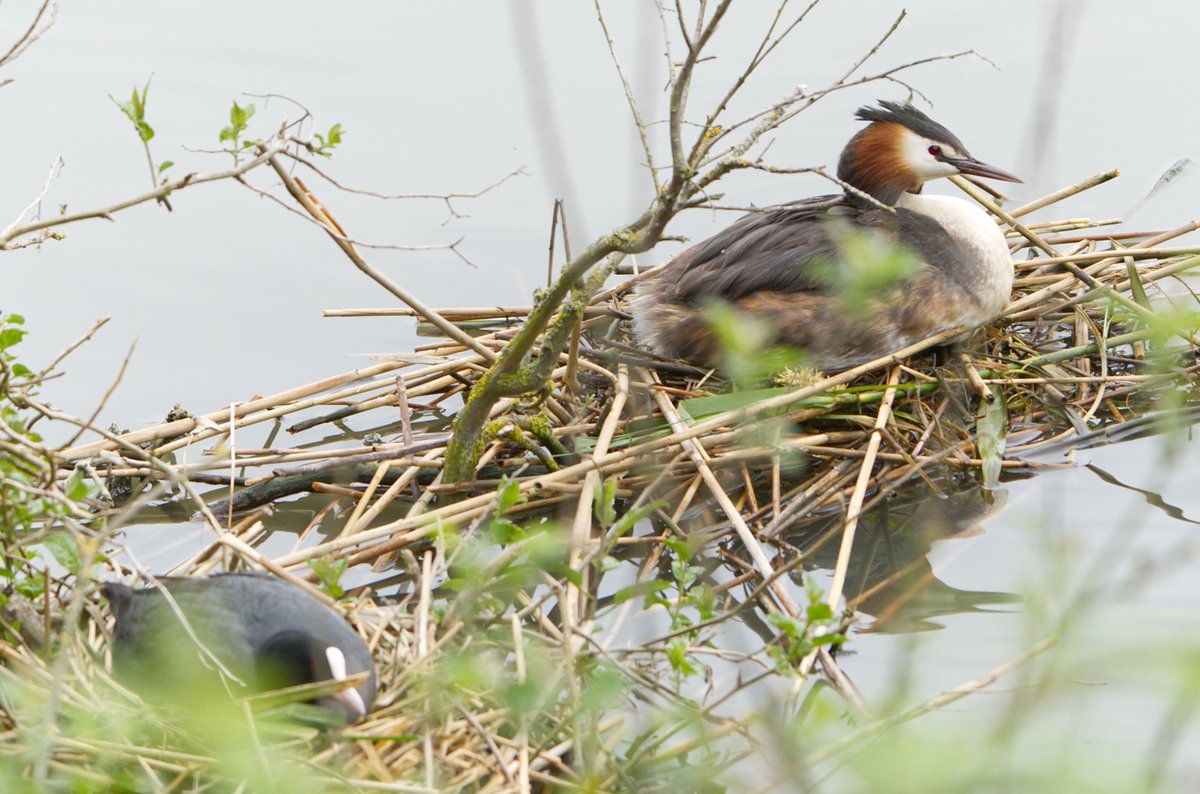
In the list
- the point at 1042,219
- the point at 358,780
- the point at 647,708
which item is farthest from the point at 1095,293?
the point at 358,780

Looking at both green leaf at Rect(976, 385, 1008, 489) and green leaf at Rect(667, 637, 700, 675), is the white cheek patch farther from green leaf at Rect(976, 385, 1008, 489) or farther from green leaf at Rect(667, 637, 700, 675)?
green leaf at Rect(976, 385, 1008, 489)

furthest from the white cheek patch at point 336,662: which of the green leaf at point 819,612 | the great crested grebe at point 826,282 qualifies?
the great crested grebe at point 826,282

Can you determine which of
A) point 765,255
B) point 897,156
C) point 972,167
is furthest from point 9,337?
point 972,167

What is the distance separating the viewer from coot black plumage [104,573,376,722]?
8.48 feet

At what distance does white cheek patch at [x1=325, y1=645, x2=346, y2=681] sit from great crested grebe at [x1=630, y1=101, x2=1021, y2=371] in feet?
5.86

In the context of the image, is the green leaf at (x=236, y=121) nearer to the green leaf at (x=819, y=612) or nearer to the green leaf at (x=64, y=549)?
the green leaf at (x=64, y=549)

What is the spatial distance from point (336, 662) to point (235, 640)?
0.74ft

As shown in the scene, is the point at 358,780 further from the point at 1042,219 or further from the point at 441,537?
the point at 1042,219

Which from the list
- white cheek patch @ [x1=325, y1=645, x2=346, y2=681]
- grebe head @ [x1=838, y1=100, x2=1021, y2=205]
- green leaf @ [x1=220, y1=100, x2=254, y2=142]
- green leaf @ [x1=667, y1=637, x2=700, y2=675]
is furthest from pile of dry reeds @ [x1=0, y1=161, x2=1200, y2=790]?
green leaf @ [x1=220, y1=100, x2=254, y2=142]

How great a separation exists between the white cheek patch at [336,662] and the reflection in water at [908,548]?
1061 millimetres

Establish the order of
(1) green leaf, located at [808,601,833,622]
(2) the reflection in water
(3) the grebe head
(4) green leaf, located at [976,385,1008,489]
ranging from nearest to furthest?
(1) green leaf, located at [808,601,833,622] < (2) the reflection in water < (4) green leaf, located at [976,385,1008,489] < (3) the grebe head

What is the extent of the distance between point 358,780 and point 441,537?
0.70 m

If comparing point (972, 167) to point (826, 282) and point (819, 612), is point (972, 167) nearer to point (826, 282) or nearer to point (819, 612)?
point (826, 282)

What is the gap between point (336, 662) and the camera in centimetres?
259
